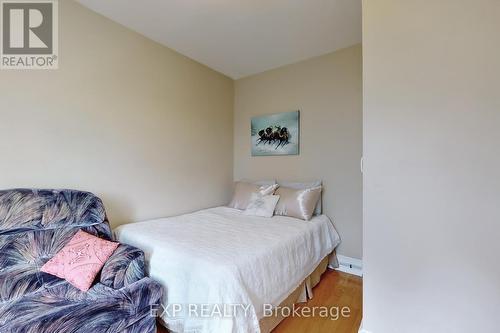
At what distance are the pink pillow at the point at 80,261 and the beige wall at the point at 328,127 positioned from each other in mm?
2201

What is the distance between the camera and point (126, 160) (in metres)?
2.35

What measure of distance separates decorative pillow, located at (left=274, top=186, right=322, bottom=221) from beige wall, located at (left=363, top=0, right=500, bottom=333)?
1.10 meters

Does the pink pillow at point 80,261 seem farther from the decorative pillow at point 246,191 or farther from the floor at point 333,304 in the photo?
the decorative pillow at point 246,191

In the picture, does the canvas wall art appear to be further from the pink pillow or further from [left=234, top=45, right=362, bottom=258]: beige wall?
the pink pillow

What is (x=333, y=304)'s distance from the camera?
1975mm

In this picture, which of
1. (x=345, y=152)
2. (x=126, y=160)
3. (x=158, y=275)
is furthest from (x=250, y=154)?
(x=158, y=275)

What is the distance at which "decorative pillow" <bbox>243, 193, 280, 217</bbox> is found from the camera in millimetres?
2574

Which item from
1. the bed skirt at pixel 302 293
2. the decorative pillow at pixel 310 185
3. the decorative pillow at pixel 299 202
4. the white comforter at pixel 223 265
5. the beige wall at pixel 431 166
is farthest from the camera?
the decorative pillow at pixel 310 185

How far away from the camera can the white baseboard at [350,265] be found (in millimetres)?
2504

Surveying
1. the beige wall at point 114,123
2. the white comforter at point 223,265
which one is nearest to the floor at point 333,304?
the white comforter at point 223,265

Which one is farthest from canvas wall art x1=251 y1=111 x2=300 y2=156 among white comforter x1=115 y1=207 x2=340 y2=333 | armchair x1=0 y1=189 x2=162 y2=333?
armchair x1=0 y1=189 x2=162 y2=333

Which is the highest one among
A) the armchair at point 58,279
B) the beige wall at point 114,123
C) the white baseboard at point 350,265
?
the beige wall at point 114,123

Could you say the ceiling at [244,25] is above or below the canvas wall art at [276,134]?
above

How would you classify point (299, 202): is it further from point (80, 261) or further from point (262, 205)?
point (80, 261)
